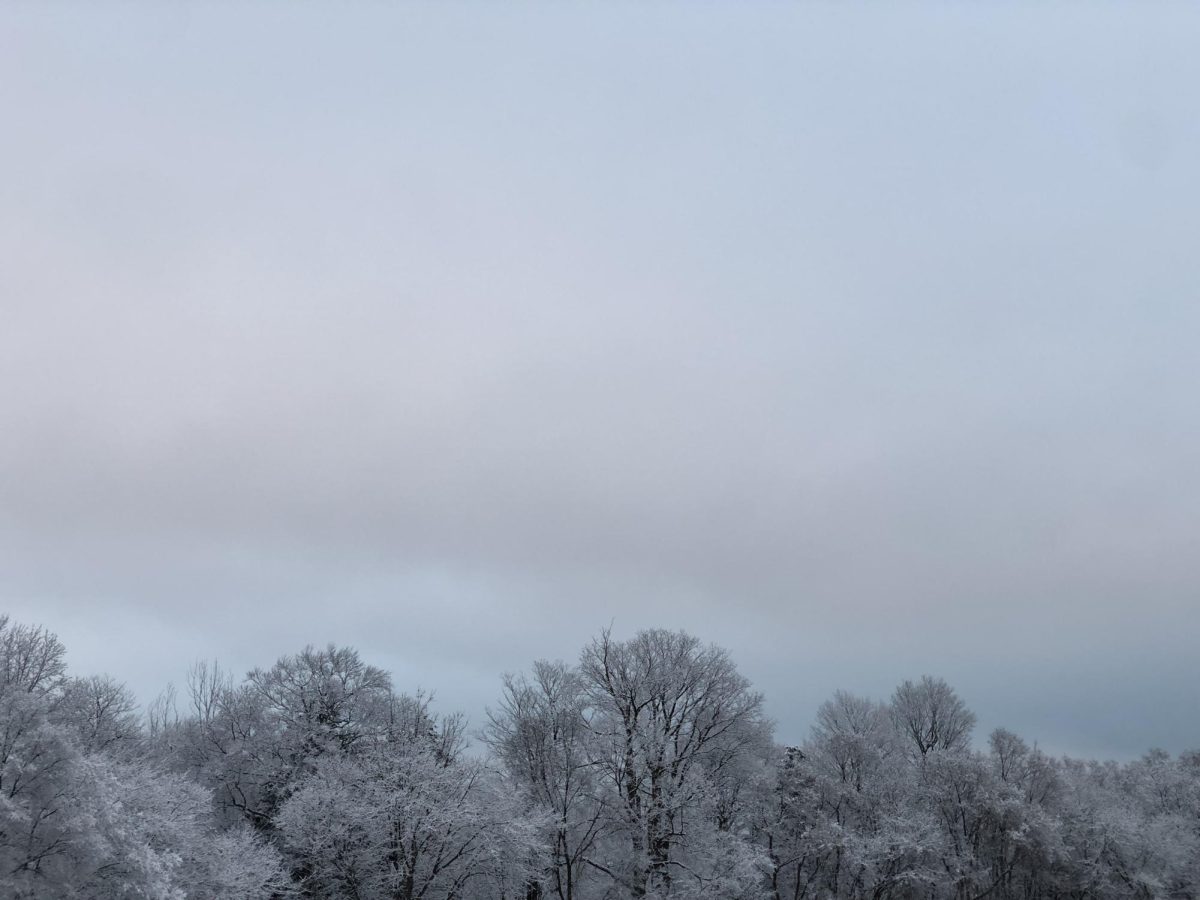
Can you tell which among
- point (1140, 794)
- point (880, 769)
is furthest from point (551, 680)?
point (1140, 794)

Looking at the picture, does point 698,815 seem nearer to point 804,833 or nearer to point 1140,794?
point 804,833

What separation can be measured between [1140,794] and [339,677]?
281ft

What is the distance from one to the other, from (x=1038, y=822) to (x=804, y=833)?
798 inches

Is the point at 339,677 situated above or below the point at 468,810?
above

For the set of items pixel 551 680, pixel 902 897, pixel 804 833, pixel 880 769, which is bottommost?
pixel 902 897

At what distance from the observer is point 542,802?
56375mm

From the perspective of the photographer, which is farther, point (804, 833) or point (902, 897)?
point (902, 897)

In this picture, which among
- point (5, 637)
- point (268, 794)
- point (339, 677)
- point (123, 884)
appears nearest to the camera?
point (123, 884)

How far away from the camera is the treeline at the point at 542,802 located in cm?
3691

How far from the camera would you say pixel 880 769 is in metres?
71.3

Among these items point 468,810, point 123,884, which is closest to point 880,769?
point 468,810

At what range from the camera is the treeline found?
36.9m

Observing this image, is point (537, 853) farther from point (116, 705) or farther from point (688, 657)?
point (116, 705)

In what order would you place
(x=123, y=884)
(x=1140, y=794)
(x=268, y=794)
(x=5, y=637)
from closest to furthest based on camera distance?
(x=123, y=884)
(x=5, y=637)
(x=268, y=794)
(x=1140, y=794)
